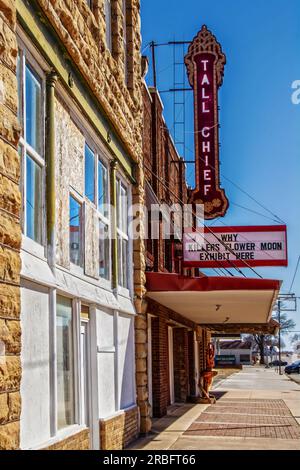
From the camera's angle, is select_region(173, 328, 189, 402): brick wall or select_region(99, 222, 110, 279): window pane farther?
select_region(173, 328, 189, 402): brick wall

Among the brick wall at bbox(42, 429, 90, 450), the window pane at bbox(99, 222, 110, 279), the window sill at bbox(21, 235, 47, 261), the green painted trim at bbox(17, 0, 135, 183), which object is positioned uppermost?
the green painted trim at bbox(17, 0, 135, 183)

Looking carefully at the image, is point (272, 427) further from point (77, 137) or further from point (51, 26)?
point (51, 26)

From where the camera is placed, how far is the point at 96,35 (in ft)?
37.0

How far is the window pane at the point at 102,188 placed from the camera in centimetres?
1177

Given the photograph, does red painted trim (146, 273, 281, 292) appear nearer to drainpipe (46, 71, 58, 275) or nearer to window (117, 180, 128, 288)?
window (117, 180, 128, 288)

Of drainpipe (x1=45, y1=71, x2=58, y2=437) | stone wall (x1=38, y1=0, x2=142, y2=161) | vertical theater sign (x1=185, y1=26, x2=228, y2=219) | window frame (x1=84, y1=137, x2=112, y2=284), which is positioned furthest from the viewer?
vertical theater sign (x1=185, y1=26, x2=228, y2=219)

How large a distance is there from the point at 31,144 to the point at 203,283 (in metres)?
6.98

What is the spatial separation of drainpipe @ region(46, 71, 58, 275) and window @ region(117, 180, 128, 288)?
4.58 meters

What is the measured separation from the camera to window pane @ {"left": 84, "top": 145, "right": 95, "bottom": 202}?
35.5 ft

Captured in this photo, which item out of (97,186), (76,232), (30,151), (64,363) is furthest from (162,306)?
(30,151)

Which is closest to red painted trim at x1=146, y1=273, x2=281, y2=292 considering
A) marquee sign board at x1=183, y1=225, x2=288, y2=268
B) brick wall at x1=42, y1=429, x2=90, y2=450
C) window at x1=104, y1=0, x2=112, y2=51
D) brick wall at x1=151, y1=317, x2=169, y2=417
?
brick wall at x1=151, y1=317, x2=169, y2=417

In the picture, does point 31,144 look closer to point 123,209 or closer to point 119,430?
point 119,430

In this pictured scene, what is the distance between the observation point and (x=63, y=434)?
8680 mm

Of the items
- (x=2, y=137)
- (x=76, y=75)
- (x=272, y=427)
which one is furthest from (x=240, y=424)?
(x=2, y=137)
